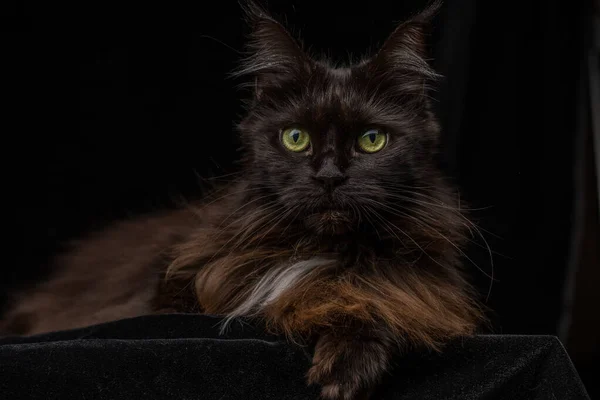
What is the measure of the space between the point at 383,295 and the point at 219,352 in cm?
30

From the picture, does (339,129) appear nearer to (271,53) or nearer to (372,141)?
(372,141)

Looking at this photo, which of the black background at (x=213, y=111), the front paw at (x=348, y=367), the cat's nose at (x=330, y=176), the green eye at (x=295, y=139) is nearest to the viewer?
the front paw at (x=348, y=367)

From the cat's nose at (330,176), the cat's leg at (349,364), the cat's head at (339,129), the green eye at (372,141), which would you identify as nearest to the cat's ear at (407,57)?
the cat's head at (339,129)

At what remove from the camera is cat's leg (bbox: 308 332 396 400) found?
1.21 meters

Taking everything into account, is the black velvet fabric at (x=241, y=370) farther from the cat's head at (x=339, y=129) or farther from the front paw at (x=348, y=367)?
the cat's head at (x=339, y=129)

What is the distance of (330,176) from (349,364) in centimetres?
31

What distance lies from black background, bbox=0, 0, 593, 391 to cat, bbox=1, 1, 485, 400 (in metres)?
0.54

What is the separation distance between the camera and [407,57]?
1540mm

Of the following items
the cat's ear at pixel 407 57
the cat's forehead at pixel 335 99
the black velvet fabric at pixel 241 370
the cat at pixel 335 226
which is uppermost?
the cat's ear at pixel 407 57

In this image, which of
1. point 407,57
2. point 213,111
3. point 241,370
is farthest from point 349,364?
point 213,111

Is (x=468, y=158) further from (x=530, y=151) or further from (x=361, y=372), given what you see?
(x=361, y=372)

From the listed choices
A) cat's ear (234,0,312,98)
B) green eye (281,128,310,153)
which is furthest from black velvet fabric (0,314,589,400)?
cat's ear (234,0,312,98)

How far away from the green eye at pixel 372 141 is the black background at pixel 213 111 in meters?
0.71

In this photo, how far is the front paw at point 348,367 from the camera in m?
1.21
